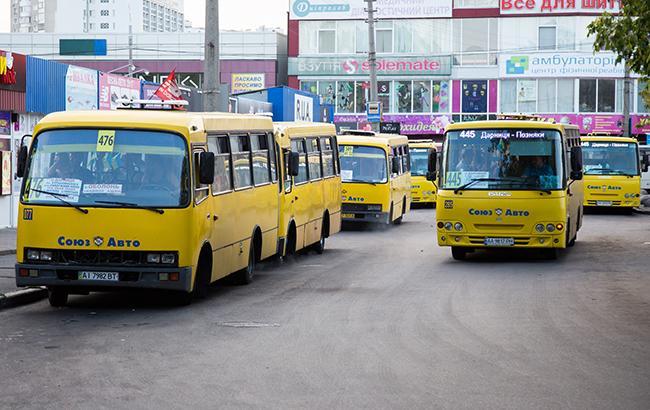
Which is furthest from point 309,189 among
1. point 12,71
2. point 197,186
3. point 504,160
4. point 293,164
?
point 197,186

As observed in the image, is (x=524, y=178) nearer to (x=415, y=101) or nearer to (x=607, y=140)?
(x=607, y=140)

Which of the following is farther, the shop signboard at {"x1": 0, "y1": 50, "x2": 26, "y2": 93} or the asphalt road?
the shop signboard at {"x1": 0, "y1": 50, "x2": 26, "y2": 93}

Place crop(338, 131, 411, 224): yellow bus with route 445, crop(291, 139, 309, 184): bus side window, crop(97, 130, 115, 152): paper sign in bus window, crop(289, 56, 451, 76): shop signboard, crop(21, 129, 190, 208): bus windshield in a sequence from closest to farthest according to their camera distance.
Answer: crop(21, 129, 190, 208): bus windshield, crop(97, 130, 115, 152): paper sign in bus window, crop(291, 139, 309, 184): bus side window, crop(338, 131, 411, 224): yellow bus with route 445, crop(289, 56, 451, 76): shop signboard

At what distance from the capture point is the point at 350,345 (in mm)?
11359

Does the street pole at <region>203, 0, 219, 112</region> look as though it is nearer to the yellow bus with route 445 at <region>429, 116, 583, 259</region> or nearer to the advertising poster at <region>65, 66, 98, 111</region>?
the yellow bus with route 445 at <region>429, 116, 583, 259</region>

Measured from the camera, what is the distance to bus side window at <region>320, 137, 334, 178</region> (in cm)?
2569

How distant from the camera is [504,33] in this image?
244ft

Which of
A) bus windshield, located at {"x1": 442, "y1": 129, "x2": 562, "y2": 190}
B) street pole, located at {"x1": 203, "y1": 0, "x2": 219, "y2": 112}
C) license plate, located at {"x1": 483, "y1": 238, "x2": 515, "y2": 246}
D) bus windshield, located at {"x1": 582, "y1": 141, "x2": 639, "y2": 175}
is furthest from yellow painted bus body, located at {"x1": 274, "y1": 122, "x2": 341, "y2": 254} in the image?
bus windshield, located at {"x1": 582, "y1": 141, "x2": 639, "y2": 175}

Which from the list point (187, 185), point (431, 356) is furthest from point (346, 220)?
point (431, 356)

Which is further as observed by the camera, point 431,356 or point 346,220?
point 346,220

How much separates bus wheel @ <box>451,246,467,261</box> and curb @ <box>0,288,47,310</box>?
8.94 m

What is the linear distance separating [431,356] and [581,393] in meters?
1.97

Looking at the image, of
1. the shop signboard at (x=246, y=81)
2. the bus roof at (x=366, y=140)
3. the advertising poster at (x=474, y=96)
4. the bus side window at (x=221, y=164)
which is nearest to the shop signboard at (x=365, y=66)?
the advertising poster at (x=474, y=96)

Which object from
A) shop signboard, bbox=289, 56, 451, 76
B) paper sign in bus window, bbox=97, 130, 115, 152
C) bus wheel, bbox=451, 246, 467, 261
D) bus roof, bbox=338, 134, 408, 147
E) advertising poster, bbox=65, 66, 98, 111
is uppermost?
shop signboard, bbox=289, 56, 451, 76
